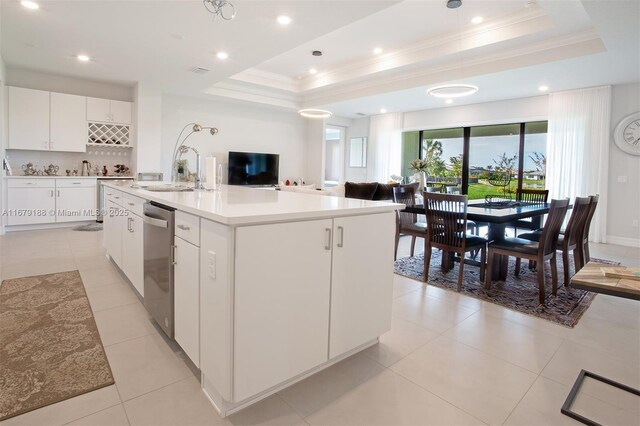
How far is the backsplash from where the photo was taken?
5.98 meters

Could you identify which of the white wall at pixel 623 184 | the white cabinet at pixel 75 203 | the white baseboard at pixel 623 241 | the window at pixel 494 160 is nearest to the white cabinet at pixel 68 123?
the white cabinet at pixel 75 203

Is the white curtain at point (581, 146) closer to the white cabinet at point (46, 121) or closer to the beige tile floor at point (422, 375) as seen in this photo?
the beige tile floor at point (422, 375)

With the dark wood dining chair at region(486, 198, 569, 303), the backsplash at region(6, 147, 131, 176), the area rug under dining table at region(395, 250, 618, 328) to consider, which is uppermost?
the backsplash at region(6, 147, 131, 176)

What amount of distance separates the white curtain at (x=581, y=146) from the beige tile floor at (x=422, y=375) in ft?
12.4

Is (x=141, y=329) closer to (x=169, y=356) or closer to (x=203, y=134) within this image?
(x=169, y=356)

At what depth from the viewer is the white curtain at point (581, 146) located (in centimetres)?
583

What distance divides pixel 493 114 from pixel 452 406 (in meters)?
7.06

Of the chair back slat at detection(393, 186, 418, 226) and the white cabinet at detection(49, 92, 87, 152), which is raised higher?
the white cabinet at detection(49, 92, 87, 152)

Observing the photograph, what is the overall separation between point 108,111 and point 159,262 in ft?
18.7

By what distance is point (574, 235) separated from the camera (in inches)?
139

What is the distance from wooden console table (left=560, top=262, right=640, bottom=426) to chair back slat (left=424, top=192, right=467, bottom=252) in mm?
1510

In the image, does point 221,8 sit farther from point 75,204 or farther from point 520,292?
point 75,204

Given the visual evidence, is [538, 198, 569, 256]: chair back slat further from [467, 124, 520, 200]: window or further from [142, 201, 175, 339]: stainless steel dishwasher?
[467, 124, 520, 200]: window

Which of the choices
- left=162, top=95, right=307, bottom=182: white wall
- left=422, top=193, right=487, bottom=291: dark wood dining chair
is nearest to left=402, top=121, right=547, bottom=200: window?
left=162, top=95, right=307, bottom=182: white wall
